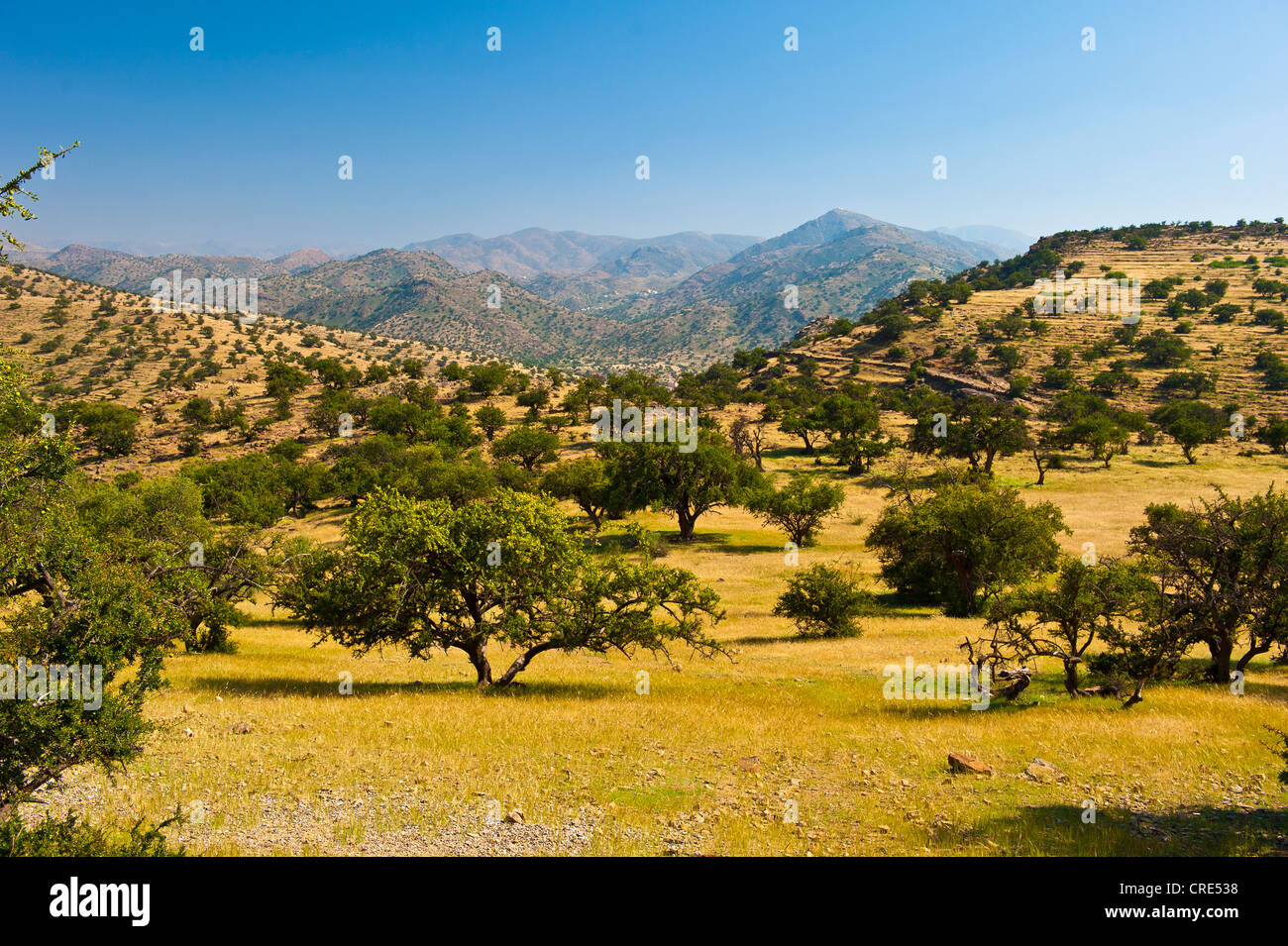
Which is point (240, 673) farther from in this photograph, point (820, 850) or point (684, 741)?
point (820, 850)

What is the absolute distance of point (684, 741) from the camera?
15938 millimetres

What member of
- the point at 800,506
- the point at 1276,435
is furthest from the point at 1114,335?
the point at 800,506

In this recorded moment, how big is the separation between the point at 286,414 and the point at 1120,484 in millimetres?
118264

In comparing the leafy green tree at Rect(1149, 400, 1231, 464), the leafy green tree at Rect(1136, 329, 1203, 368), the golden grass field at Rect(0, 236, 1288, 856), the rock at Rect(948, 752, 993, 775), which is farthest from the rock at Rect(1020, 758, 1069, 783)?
the leafy green tree at Rect(1136, 329, 1203, 368)

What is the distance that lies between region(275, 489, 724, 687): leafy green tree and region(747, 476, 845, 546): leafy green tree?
36.0m

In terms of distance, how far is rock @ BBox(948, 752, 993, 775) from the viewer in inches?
538

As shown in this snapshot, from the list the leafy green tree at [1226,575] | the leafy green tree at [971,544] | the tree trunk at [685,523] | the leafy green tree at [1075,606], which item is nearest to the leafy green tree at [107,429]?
the tree trunk at [685,523]

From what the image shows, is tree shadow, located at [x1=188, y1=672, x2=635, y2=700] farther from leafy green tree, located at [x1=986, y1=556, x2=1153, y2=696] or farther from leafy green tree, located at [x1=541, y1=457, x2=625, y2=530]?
leafy green tree, located at [x1=541, y1=457, x2=625, y2=530]

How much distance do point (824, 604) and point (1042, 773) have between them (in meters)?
20.8

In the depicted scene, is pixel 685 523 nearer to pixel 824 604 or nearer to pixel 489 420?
pixel 824 604

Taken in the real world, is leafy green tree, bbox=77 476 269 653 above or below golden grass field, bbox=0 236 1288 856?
above

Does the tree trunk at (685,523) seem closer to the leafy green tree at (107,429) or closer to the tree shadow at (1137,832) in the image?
the tree shadow at (1137,832)

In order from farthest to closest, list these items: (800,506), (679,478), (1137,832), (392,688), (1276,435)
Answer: (1276,435), (679,478), (800,506), (392,688), (1137,832)

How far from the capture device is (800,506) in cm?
5566
